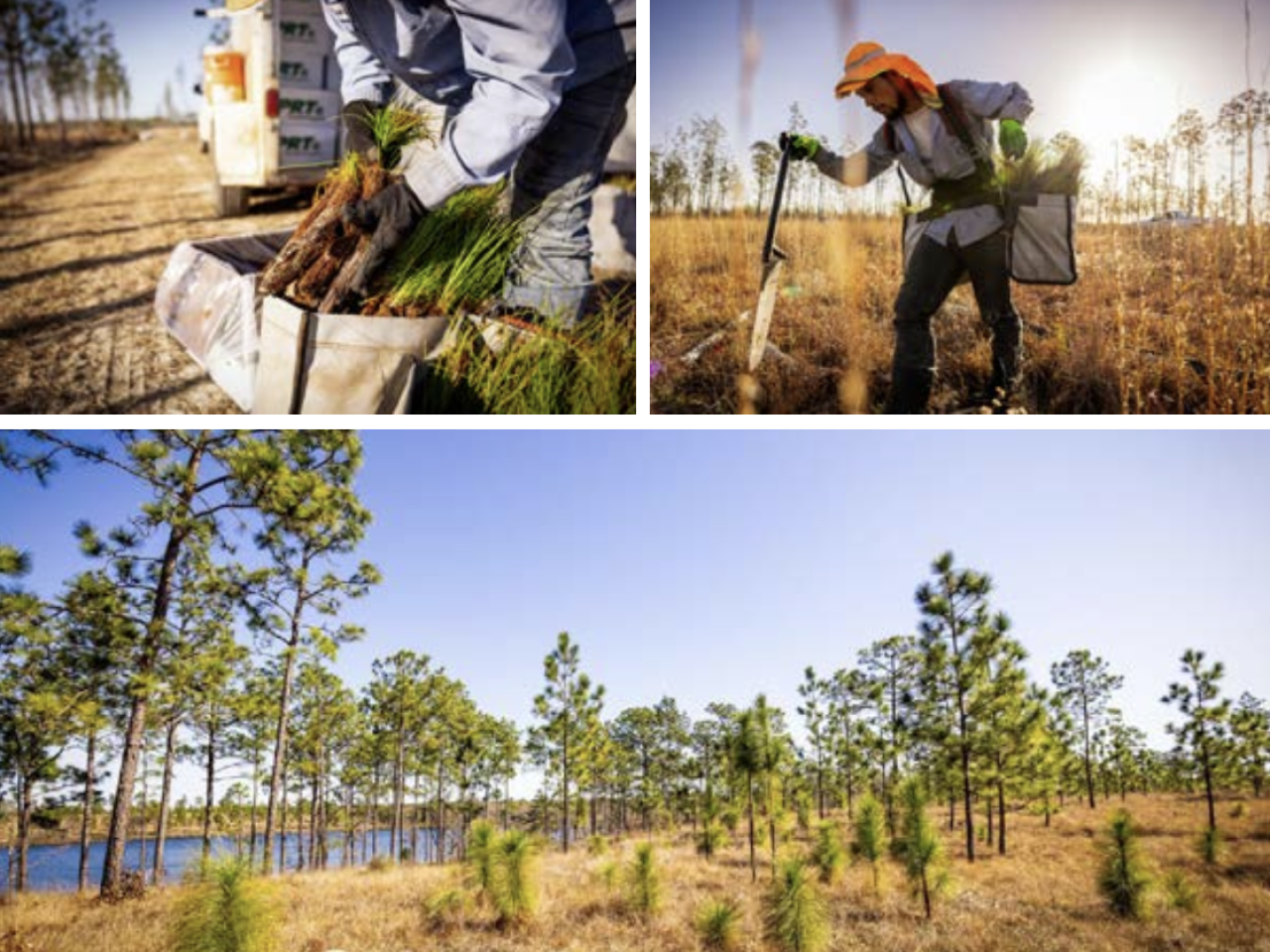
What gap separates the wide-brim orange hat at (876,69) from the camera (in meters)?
2.83

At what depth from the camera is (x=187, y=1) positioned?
3.14 meters

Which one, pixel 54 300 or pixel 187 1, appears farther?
pixel 187 1

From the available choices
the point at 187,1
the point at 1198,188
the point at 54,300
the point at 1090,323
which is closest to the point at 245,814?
the point at 54,300

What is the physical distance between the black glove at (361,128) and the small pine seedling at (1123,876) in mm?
3870

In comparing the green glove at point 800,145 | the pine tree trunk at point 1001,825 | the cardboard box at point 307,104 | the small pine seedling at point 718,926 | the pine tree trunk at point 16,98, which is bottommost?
the small pine seedling at point 718,926

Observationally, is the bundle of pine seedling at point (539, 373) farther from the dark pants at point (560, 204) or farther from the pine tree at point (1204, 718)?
the pine tree at point (1204, 718)

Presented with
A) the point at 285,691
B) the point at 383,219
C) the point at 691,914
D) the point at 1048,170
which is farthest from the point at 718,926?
the point at 1048,170

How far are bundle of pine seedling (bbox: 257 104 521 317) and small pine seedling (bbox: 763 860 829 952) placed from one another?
2367mm

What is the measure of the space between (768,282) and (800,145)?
41 centimetres

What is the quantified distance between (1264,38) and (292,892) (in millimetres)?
4124

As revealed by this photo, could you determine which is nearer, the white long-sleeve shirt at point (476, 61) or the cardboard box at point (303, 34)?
the white long-sleeve shirt at point (476, 61)

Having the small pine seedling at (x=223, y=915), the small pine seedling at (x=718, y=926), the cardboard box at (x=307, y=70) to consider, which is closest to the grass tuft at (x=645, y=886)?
the small pine seedling at (x=718, y=926)

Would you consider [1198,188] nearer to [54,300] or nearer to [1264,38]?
[1264,38]

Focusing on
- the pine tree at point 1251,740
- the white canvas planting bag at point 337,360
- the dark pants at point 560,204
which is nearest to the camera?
the white canvas planting bag at point 337,360
